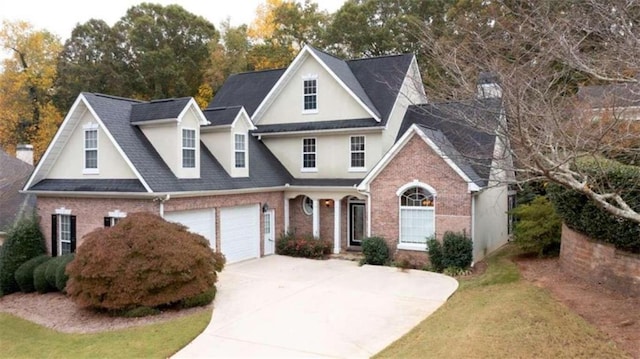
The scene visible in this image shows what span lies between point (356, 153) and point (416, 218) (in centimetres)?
475

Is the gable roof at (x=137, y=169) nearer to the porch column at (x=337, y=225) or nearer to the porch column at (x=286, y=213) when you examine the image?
the porch column at (x=286, y=213)

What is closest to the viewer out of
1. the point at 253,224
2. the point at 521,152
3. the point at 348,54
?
the point at 521,152

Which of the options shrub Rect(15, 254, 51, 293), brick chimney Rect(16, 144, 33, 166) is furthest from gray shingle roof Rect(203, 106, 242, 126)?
brick chimney Rect(16, 144, 33, 166)

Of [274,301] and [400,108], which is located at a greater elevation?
[400,108]

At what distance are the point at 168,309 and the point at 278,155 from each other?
11690mm

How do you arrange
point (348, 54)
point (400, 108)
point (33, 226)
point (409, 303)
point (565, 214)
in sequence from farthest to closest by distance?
point (348, 54)
point (400, 108)
point (33, 226)
point (565, 214)
point (409, 303)

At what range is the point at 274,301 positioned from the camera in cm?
1330

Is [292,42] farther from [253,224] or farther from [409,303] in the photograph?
[409,303]

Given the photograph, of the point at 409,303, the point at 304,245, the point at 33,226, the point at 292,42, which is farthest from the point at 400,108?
the point at 292,42

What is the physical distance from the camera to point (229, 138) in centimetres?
1966

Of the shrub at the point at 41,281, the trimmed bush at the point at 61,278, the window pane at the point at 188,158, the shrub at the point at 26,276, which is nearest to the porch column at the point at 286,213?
the window pane at the point at 188,158

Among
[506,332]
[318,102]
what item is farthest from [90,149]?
[506,332]

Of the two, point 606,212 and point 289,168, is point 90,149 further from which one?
point 606,212

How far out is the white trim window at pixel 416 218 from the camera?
59.4 feet
